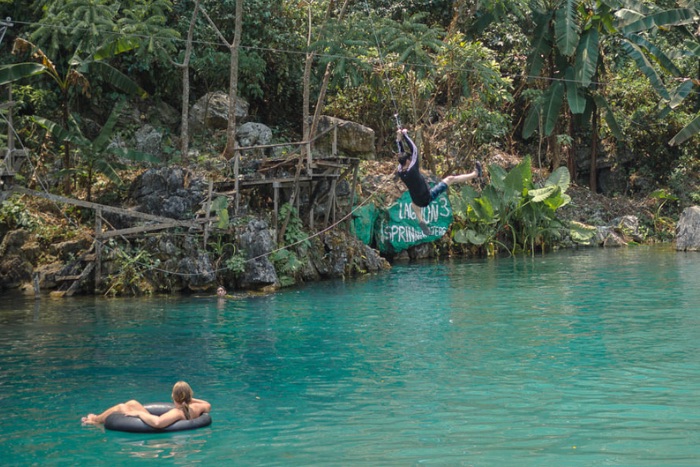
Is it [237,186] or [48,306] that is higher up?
[237,186]

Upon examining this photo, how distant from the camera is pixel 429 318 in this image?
650 inches

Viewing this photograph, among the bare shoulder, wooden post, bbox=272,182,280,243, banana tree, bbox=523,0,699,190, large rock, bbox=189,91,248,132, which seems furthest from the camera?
banana tree, bbox=523,0,699,190

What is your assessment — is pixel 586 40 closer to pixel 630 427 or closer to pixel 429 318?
pixel 429 318

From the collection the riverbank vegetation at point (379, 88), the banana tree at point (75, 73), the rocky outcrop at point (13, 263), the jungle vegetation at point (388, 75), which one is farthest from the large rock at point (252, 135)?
the rocky outcrop at point (13, 263)

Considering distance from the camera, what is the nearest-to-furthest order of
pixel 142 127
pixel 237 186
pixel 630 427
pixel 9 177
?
pixel 630 427 < pixel 9 177 < pixel 237 186 < pixel 142 127

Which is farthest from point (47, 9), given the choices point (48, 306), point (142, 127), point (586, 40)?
point (586, 40)

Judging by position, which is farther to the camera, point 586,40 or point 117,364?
point 586,40

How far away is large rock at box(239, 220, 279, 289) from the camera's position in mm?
21531

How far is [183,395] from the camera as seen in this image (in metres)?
9.20

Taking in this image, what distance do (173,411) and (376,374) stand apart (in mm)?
3312

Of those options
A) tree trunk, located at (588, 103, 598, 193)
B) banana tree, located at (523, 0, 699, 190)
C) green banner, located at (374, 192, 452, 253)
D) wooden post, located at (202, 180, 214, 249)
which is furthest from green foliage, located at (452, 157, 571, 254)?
wooden post, located at (202, 180, 214, 249)

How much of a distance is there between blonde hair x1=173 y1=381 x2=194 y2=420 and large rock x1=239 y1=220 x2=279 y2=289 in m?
12.2

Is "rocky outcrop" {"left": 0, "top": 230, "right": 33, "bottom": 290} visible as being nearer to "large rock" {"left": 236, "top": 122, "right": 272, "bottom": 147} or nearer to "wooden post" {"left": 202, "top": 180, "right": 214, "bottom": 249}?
"wooden post" {"left": 202, "top": 180, "right": 214, "bottom": 249}

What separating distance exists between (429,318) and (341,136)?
47.1 ft
